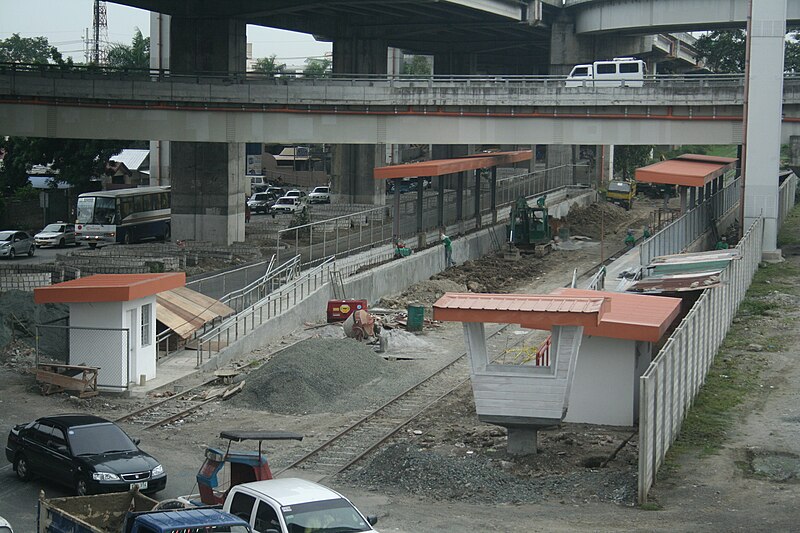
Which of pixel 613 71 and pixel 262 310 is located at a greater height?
pixel 613 71

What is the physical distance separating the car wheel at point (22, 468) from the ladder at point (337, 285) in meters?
21.7

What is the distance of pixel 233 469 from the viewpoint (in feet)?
58.1

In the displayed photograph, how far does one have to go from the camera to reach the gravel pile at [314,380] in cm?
2764

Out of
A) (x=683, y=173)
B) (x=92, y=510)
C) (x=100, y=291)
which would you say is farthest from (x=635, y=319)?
(x=683, y=173)

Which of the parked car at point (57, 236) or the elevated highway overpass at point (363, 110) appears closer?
the elevated highway overpass at point (363, 110)

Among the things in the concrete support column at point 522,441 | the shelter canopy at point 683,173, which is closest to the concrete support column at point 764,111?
the shelter canopy at point 683,173

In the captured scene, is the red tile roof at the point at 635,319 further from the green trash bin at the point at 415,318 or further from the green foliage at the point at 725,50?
the green foliage at the point at 725,50

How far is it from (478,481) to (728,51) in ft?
311

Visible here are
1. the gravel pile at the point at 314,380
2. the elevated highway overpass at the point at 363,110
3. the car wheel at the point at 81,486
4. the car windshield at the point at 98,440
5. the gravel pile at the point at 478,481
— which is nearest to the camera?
the car wheel at the point at 81,486

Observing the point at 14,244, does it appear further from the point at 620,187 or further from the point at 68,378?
the point at 620,187

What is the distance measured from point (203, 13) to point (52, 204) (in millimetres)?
→ 19335

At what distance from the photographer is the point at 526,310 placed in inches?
802

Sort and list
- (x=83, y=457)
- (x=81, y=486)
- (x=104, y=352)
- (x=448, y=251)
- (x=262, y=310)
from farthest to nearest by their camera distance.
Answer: (x=448, y=251) < (x=262, y=310) < (x=104, y=352) < (x=83, y=457) < (x=81, y=486)

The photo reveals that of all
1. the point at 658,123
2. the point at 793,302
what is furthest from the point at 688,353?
the point at 658,123
